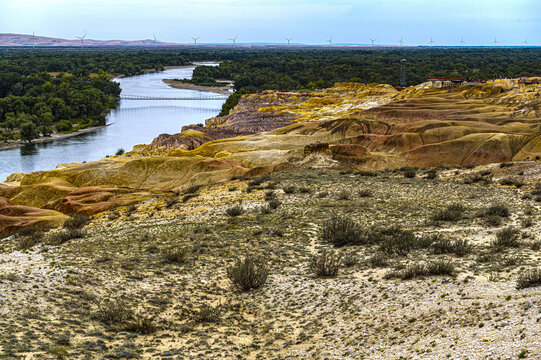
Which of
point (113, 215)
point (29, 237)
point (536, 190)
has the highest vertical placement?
point (536, 190)

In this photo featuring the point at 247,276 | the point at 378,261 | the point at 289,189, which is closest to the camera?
the point at 247,276

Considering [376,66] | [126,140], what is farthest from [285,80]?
[126,140]

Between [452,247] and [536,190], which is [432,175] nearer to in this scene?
[536,190]

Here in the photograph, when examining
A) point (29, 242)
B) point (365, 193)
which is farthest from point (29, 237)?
point (365, 193)

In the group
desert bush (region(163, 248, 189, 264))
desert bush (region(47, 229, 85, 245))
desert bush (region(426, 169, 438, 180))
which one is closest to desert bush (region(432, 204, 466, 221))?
desert bush (region(163, 248, 189, 264))

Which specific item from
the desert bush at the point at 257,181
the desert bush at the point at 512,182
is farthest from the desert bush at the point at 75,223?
the desert bush at the point at 512,182

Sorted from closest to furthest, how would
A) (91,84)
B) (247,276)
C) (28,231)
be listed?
(247,276) → (28,231) → (91,84)

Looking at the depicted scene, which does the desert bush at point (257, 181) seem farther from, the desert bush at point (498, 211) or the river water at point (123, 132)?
the river water at point (123, 132)

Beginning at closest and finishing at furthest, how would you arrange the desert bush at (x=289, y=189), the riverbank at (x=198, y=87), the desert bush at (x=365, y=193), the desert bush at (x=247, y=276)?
1. the desert bush at (x=247, y=276)
2. the desert bush at (x=365, y=193)
3. the desert bush at (x=289, y=189)
4. the riverbank at (x=198, y=87)
